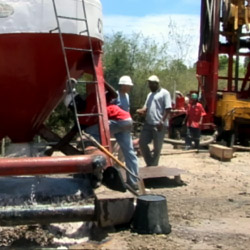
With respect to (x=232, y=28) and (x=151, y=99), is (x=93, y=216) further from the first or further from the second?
(x=232, y=28)

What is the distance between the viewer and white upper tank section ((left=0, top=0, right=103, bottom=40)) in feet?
17.9

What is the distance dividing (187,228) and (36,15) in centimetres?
268

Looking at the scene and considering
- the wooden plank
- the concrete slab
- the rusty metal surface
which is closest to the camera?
→ the concrete slab

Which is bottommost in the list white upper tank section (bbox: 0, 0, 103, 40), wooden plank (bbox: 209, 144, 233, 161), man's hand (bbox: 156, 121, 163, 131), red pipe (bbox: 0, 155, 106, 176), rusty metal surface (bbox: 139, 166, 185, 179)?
wooden plank (bbox: 209, 144, 233, 161)

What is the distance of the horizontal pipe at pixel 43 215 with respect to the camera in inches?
190

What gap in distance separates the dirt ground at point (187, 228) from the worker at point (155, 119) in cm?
69

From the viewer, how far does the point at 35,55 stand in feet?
18.5

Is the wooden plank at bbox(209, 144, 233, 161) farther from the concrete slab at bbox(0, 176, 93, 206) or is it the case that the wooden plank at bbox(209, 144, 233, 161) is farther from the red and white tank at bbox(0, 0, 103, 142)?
the concrete slab at bbox(0, 176, 93, 206)

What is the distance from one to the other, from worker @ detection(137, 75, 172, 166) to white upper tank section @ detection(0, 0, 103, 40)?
119 inches

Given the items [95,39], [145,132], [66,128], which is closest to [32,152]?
[95,39]

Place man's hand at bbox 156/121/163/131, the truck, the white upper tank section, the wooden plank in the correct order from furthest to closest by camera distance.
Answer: the truck
the wooden plank
man's hand at bbox 156/121/163/131
the white upper tank section

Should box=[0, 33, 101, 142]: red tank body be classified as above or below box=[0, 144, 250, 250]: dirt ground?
above

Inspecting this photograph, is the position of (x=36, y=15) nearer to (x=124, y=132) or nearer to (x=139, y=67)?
(x=124, y=132)

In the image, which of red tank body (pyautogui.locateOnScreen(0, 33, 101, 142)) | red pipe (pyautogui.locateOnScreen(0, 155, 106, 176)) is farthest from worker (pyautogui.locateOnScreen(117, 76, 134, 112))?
red pipe (pyautogui.locateOnScreen(0, 155, 106, 176))
